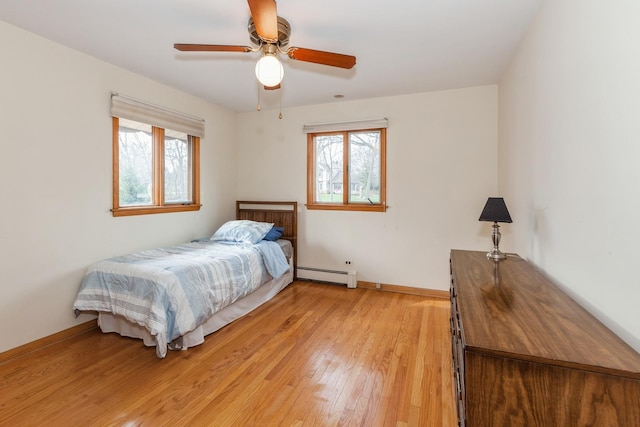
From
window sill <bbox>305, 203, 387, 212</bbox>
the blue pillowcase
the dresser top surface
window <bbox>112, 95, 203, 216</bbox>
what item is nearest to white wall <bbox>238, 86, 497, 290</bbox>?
window sill <bbox>305, 203, 387, 212</bbox>

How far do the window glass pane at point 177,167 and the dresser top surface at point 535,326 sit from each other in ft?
10.8

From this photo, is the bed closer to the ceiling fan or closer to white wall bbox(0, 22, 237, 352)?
white wall bbox(0, 22, 237, 352)

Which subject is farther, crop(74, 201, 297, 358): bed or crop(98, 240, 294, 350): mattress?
crop(98, 240, 294, 350): mattress

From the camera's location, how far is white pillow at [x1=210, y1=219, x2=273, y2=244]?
360cm

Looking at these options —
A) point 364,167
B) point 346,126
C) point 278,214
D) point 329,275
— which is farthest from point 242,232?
point 346,126

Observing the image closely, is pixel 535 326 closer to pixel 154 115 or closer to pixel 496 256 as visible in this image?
pixel 496 256

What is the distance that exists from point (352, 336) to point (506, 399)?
1.83m

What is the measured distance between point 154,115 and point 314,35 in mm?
1999

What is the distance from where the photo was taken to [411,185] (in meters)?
3.70

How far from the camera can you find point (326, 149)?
4.17 meters

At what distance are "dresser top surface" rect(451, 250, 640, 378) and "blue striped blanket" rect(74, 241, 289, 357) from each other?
1940 mm

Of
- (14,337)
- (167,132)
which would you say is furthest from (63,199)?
(167,132)

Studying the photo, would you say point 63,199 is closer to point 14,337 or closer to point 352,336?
point 14,337

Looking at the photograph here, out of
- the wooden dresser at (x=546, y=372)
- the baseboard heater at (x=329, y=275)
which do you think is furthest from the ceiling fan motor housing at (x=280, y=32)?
the baseboard heater at (x=329, y=275)
